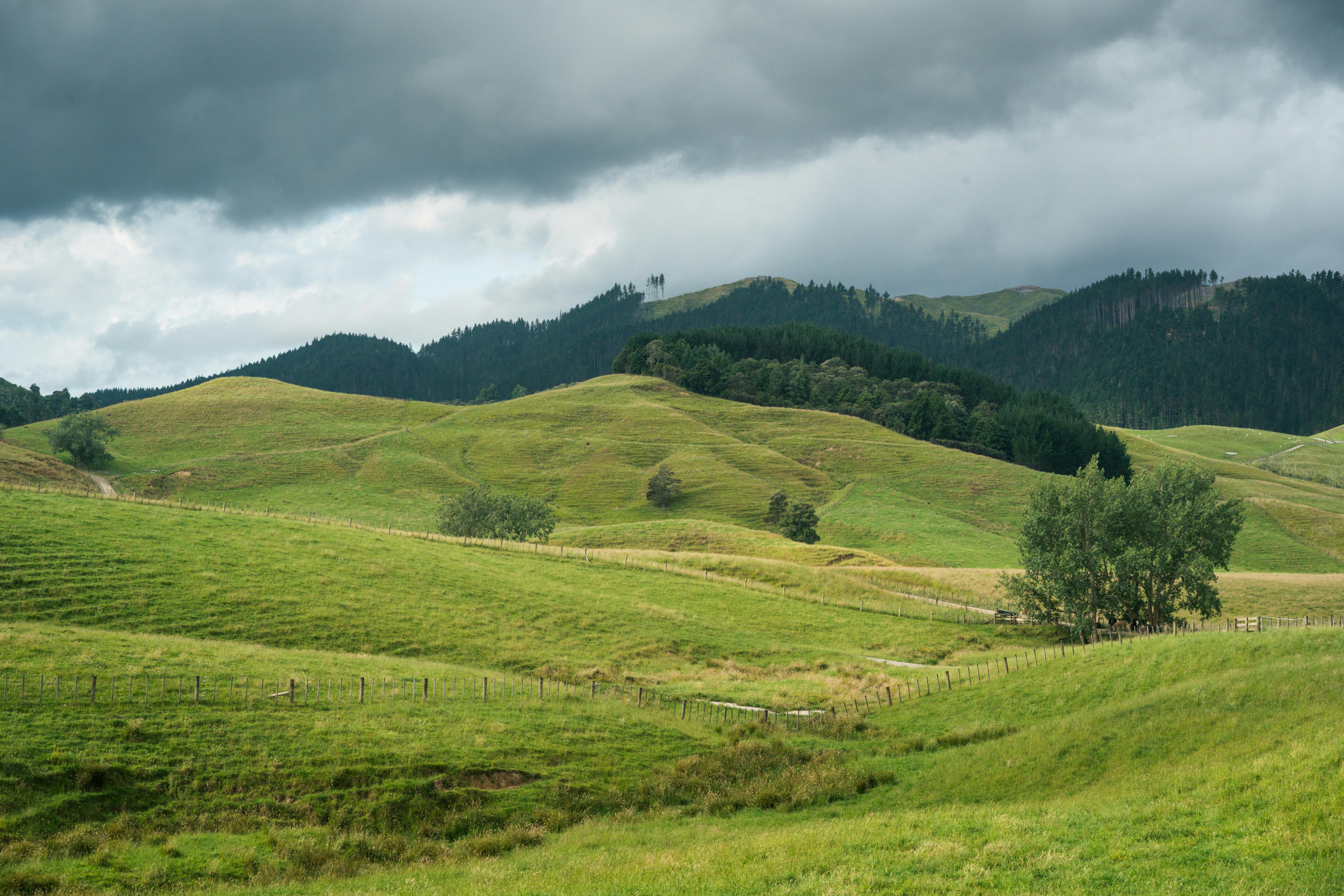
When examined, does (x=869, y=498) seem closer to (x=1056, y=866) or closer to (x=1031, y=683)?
(x=1031, y=683)

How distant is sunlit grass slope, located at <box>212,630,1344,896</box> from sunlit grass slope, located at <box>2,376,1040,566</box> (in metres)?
69.5

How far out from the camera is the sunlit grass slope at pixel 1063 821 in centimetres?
1407

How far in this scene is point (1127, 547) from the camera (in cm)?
5341

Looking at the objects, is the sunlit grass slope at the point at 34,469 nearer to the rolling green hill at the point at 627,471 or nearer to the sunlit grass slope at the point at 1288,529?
the rolling green hill at the point at 627,471

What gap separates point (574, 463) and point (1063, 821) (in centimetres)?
12958

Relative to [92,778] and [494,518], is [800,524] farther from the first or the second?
[92,778]

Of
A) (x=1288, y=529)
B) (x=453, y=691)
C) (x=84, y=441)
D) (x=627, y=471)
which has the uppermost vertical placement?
(x=84, y=441)

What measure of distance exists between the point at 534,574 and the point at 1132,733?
3973cm

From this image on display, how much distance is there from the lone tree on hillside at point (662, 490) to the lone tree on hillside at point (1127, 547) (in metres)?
71.9

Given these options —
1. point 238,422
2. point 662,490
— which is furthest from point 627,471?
point 238,422

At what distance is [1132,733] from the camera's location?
23.9 meters

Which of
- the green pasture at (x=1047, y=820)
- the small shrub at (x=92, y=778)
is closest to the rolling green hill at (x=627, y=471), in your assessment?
the green pasture at (x=1047, y=820)

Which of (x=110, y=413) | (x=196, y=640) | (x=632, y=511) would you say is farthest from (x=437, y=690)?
(x=110, y=413)

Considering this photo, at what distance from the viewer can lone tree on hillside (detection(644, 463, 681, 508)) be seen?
411ft
